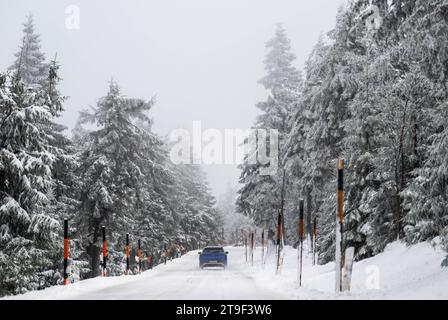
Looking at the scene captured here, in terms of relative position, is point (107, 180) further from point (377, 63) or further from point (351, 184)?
point (377, 63)

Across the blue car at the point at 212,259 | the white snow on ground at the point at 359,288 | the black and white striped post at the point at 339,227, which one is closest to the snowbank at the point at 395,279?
the white snow on ground at the point at 359,288

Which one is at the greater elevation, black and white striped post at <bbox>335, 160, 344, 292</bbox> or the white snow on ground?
black and white striped post at <bbox>335, 160, 344, 292</bbox>

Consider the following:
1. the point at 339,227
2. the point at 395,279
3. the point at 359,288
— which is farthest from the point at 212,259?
the point at 339,227

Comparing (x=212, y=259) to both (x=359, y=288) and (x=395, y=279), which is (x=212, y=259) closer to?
(x=395, y=279)

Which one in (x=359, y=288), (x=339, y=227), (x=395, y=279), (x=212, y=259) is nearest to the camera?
(x=339, y=227)

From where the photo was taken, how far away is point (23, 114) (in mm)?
17500

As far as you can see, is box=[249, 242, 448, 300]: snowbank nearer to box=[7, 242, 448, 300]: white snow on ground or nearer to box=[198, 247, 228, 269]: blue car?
box=[7, 242, 448, 300]: white snow on ground

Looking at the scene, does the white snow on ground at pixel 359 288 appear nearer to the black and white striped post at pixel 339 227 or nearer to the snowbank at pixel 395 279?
the snowbank at pixel 395 279

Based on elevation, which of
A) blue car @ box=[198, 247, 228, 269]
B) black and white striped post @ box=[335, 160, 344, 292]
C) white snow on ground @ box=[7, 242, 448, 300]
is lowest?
blue car @ box=[198, 247, 228, 269]

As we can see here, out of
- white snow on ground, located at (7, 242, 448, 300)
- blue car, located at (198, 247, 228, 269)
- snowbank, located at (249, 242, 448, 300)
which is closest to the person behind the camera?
snowbank, located at (249, 242, 448, 300)

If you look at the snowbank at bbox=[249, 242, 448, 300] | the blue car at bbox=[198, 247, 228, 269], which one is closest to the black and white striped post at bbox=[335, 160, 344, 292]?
the snowbank at bbox=[249, 242, 448, 300]

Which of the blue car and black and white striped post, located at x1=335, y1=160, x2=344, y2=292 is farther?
the blue car

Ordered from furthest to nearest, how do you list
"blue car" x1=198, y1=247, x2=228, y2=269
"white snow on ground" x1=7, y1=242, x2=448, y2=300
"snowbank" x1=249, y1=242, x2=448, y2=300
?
1. "blue car" x1=198, y1=247, x2=228, y2=269
2. "white snow on ground" x1=7, y1=242, x2=448, y2=300
3. "snowbank" x1=249, y1=242, x2=448, y2=300
